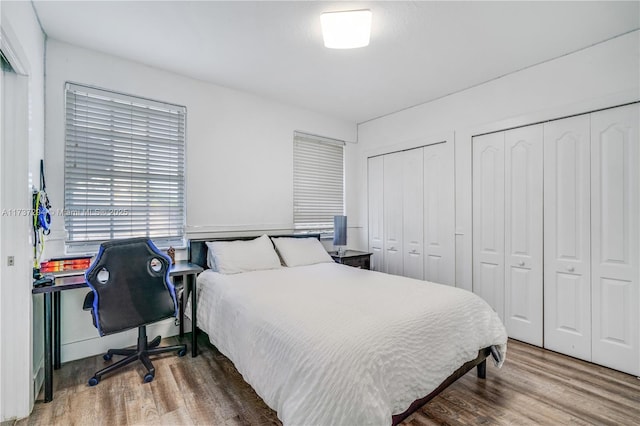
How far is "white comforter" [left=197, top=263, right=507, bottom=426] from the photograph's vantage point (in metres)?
1.34

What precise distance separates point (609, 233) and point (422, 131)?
2107 mm

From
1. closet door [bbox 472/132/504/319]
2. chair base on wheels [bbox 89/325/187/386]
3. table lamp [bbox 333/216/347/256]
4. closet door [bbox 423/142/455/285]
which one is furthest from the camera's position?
table lamp [bbox 333/216/347/256]

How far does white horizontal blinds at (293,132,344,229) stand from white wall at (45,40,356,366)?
0.12 metres

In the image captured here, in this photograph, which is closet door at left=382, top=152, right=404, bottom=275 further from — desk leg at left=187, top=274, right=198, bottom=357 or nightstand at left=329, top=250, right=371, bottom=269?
desk leg at left=187, top=274, right=198, bottom=357

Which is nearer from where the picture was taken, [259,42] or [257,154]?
[259,42]

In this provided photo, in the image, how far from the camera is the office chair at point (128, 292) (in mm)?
2127

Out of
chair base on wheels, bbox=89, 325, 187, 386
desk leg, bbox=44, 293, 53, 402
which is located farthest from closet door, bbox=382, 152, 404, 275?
desk leg, bbox=44, 293, 53, 402

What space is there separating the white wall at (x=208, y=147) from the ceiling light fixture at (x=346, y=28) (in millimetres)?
1597

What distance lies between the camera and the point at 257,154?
12.2 ft

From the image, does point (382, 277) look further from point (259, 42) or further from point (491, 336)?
point (259, 42)

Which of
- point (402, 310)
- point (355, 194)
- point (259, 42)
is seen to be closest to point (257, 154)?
point (259, 42)

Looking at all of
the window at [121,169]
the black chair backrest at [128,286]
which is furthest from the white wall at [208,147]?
the black chair backrest at [128,286]

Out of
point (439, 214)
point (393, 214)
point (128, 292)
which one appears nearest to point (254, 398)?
point (128, 292)

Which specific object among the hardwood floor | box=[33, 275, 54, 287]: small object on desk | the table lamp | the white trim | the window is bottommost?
the hardwood floor
